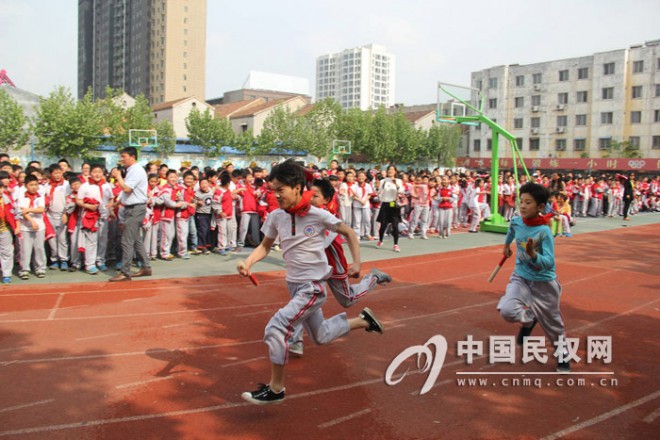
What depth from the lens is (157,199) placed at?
10.5m

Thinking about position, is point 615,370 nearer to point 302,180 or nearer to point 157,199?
point 302,180

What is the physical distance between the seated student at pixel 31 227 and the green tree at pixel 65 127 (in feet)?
117

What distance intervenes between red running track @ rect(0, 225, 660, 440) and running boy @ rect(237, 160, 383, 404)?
0.43 metres

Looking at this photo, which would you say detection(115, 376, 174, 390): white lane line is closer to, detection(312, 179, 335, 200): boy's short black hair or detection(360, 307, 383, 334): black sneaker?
detection(360, 307, 383, 334): black sneaker

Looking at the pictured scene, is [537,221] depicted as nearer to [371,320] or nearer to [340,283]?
[371,320]

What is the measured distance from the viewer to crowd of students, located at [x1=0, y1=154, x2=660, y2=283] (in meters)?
8.95

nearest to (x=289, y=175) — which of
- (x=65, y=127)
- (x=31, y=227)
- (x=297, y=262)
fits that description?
(x=297, y=262)

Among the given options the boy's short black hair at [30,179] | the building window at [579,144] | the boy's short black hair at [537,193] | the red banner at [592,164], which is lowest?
the boy's short black hair at [537,193]

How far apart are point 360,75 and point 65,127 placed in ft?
490

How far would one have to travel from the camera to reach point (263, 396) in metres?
4.20

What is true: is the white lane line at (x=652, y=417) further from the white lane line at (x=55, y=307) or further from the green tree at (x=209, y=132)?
the green tree at (x=209, y=132)

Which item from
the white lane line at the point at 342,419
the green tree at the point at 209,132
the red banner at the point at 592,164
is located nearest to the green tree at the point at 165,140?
the green tree at the point at 209,132

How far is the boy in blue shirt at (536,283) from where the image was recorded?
4.95 metres

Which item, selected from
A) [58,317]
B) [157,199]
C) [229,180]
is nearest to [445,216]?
[229,180]
